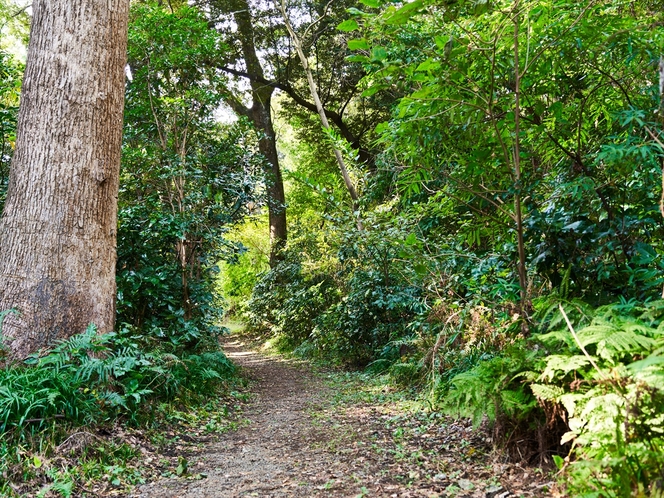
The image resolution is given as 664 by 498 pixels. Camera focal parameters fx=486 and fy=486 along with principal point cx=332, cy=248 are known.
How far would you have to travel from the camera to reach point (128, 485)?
3383mm

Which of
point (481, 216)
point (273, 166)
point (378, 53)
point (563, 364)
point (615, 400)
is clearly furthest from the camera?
point (273, 166)

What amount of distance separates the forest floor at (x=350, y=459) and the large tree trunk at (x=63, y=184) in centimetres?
173

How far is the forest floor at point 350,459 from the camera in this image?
10.1ft

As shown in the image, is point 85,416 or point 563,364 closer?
point 563,364

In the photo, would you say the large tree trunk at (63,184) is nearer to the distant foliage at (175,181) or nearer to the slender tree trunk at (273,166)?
the distant foliage at (175,181)

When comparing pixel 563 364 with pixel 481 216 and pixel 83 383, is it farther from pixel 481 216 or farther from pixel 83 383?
pixel 83 383

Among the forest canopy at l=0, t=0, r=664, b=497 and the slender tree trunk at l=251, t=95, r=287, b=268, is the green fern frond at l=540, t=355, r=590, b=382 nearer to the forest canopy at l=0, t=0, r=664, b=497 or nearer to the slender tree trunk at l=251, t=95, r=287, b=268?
the forest canopy at l=0, t=0, r=664, b=497

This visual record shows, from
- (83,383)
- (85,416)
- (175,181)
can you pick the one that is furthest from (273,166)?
(85,416)

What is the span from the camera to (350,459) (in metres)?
3.74

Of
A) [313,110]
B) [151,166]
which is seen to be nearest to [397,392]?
[151,166]

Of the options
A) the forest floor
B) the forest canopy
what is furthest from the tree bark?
the forest floor

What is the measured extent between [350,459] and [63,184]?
3.48 meters

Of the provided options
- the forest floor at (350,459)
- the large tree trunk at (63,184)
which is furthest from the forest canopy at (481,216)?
the large tree trunk at (63,184)

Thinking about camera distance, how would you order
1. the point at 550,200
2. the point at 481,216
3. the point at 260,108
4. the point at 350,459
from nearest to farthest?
the point at 350,459 < the point at 550,200 < the point at 481,216 < the point at 260,108
